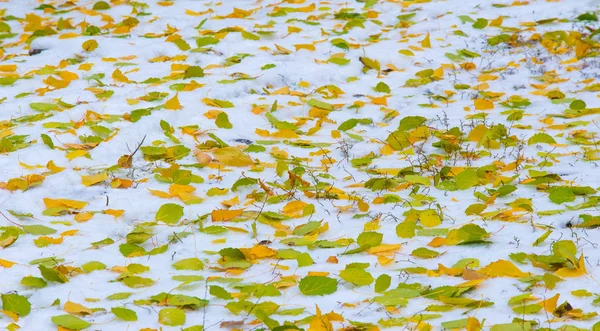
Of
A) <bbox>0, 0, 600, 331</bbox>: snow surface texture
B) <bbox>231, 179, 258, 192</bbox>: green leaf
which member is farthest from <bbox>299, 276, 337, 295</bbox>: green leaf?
<bbox>231, 179, 258, 192</bbox>: green leaf

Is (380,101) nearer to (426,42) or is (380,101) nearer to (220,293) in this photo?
(426,42)

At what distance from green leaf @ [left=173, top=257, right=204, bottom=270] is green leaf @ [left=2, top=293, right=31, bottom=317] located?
52cm

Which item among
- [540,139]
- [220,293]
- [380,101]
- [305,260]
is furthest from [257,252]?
[380,101]

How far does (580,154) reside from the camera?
11.6 ft

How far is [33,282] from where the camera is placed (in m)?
2.46

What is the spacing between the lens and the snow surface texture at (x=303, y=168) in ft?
7.73

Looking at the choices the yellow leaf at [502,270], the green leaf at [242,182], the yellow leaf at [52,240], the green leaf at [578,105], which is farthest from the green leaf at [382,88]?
the yellow leaf at [52,240]

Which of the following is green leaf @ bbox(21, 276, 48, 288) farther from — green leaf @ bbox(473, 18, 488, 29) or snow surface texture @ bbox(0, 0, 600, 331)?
green leaf @ bbox(473, 18, 488, 29)

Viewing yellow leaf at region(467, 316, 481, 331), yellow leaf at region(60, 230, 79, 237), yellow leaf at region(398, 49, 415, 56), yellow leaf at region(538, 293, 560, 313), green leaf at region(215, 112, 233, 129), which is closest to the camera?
yellow leaf at region(467, 316, 481, 331)

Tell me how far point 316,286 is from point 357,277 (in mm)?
145

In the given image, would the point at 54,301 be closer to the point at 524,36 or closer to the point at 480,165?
the point at 480,165

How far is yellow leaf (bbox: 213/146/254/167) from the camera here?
11.7 ft

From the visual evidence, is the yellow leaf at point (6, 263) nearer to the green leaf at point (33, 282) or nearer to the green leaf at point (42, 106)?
the green leaf at point (33, 282)

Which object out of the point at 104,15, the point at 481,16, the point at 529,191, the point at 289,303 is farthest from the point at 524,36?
the point at 289,303
